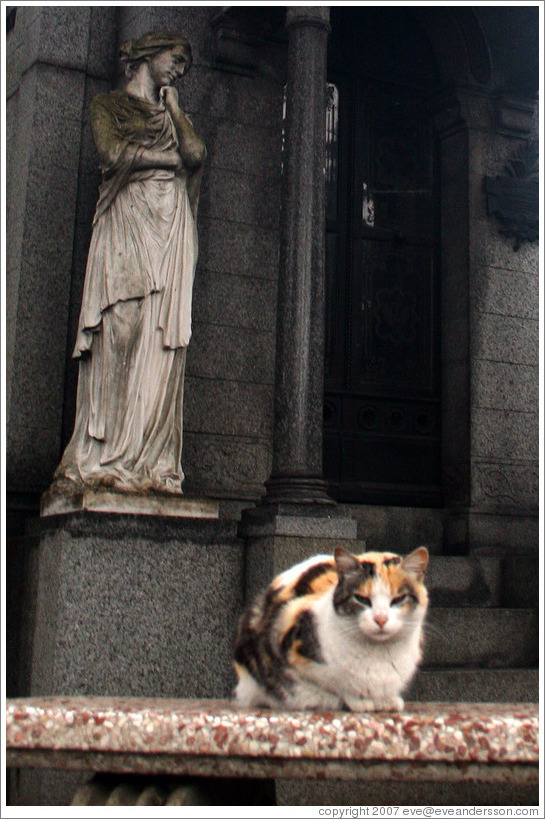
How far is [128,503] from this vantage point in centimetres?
743

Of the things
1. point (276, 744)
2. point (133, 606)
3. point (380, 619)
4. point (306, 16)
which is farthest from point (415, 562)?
point (306, 16)

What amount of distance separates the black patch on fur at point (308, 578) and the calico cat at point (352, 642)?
0.62ft

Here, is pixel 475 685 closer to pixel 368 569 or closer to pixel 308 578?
pixel 308 578

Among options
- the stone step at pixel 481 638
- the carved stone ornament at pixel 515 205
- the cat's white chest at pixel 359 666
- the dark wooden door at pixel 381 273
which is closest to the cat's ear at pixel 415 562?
the cat's white chest at pixel 359 666

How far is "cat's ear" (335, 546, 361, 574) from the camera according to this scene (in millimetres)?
3846

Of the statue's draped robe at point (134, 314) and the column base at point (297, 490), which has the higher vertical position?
the statue's draped robe at point (134, 314)

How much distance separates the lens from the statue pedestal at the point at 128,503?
7352 millimetres

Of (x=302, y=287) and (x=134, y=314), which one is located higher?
(x=302, y=287)

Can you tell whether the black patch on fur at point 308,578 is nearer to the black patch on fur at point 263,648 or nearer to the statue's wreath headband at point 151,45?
the black patch on fur at point 263,648

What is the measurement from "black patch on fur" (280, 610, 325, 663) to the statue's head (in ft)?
17.7

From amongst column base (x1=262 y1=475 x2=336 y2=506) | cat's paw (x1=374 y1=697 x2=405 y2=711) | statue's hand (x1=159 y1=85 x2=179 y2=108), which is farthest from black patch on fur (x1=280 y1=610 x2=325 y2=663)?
statue's hand (x1=159 y1=85 x2=179 y2=108)

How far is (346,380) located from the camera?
10359 mm

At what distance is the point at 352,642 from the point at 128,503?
12.7ft

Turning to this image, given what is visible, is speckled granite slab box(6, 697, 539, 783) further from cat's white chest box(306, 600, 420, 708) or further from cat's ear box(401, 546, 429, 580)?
cat's ear box(401, 546, 429, 580)
